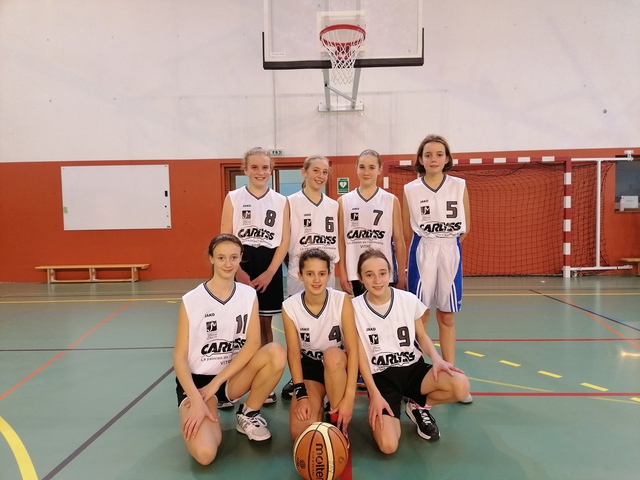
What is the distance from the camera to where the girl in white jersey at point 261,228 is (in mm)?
A: 2947

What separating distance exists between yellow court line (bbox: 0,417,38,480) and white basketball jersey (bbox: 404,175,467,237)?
8.70 ft

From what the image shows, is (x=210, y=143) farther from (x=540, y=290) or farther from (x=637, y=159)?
(x=637, y=159)

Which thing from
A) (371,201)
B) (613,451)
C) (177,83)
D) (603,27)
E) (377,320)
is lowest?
(613,451)

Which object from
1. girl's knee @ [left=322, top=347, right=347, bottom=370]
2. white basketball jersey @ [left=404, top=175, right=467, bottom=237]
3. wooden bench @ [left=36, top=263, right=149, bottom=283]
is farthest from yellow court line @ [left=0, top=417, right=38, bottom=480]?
wooden bench @ [left=36, top=263, right=149, bottom=283]

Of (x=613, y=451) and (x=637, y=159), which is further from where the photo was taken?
(x=637, y=159)

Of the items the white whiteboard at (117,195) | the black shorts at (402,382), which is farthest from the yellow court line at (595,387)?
the white whiteboard at (117,195)

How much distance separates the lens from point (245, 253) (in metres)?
2.97

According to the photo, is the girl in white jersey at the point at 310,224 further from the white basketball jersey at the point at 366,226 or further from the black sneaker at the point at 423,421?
the black sneaker at the point at 423,421

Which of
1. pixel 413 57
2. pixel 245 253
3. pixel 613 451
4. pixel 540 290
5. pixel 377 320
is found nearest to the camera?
pixel 613 451

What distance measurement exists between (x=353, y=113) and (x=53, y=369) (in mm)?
6385

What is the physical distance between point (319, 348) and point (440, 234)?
116cm

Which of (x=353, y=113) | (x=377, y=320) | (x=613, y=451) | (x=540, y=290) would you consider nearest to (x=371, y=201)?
(x=377, y=320)

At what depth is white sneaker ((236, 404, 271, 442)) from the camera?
2285 millimetres

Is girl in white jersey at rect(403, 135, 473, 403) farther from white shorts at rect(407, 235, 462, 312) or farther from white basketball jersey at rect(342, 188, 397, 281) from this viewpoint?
white basketball jersey at rect(342, 188, 397, 281)
